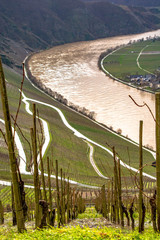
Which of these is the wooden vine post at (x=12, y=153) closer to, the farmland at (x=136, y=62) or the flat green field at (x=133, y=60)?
the farmland at (x=136, y=62)

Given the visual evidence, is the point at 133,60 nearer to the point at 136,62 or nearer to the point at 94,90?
the point at 136,62

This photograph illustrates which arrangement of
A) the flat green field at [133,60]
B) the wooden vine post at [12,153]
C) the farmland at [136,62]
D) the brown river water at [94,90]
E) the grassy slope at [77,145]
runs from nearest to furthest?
the wooden vine post at [12,153] < the grassy slope at [77,145] < the brown river water at [94,90] < the farmland at [136,62] < the flat green field at [133,60]

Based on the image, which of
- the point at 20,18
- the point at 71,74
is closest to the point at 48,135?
the point at 71,74

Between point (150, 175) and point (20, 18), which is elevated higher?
point (20, 18)

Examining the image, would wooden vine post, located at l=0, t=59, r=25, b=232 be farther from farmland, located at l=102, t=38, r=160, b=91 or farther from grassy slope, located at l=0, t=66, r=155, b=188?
farmland, located at l=102, t=38, r=160, b=91

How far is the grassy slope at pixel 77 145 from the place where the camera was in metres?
39.7

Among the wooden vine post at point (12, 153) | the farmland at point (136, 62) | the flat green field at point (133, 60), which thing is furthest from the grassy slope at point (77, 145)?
the flat green field at point (133, 60)

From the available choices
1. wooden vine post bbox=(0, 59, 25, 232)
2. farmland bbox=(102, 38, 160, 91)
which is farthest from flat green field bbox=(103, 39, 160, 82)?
wooden vine post bbox=(0, 59, 25, 232)

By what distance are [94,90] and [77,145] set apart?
125ft

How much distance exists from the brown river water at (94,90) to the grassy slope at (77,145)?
509 cm

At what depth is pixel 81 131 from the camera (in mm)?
58875

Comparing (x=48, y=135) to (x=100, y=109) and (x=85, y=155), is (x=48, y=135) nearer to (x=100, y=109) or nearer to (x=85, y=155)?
(x=85, y=155)

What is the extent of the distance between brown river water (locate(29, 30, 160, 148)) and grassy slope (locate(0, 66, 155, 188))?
5.09 meters

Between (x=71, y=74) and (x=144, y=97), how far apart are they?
33.5m
